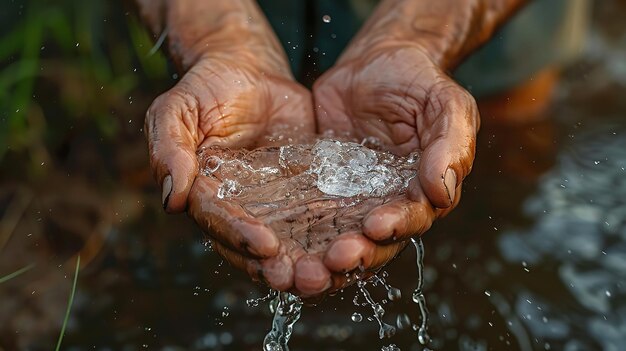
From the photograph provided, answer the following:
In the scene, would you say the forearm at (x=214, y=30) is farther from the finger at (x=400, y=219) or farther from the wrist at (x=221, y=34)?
the finger at (x=400, y=219)

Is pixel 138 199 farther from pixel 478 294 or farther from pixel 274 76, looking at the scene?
pixel 478 294

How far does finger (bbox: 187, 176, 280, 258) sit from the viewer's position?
4.76ft

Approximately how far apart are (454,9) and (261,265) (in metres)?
1.17

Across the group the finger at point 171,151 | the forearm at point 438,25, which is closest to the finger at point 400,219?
the finger at point 171,151

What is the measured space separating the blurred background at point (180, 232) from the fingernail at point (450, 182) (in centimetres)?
89

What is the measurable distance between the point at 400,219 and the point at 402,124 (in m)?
0.45

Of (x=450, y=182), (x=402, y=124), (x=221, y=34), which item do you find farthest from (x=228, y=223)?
(x=221, y=34)

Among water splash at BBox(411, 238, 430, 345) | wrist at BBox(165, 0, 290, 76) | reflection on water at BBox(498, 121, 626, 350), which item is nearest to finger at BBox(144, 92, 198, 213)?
wrist at BBox(165, 0, 290, 76)

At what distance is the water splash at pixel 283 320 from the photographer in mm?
1884

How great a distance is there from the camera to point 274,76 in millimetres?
2127

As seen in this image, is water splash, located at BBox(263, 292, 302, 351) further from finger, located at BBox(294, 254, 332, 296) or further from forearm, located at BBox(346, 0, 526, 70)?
forearm, located at BBox(346, 0, 526, 70)

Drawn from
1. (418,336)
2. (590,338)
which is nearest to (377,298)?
(418,336)

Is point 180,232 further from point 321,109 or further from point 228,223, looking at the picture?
point 228,223

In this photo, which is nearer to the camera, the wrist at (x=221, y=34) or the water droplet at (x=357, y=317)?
the wrist at (x=221, y=34)
